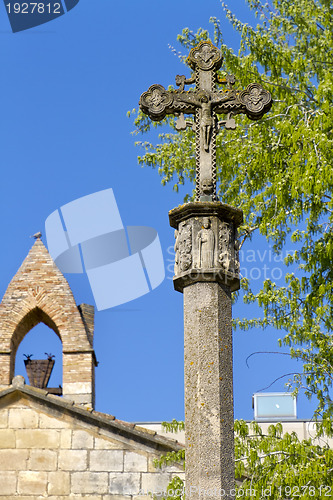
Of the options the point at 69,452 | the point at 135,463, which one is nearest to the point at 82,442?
the point at 69,452

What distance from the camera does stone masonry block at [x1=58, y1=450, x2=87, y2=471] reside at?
15.1 m

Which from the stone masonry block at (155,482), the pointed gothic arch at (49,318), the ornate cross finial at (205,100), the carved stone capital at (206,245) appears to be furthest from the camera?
the pointed gothic arch at (49,318)

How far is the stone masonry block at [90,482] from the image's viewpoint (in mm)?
14883

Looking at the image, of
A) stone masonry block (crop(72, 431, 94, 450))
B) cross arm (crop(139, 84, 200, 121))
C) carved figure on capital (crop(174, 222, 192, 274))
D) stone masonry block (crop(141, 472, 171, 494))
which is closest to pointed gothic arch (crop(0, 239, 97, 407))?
stone masonry block (crop(72, 431, 94, 450))

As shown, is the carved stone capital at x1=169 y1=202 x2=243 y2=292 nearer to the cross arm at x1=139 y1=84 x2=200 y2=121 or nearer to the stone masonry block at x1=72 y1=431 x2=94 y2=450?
the cross arm at x1=139 y1=84 x2=200 y2=121

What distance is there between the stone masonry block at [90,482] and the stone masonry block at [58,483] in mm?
86

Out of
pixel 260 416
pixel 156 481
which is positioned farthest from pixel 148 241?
pixel 260 416

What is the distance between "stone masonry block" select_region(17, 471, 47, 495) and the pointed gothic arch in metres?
2.63

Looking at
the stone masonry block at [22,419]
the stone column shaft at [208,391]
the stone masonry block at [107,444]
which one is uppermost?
the stone masonry block at [22,419]

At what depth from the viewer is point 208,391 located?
276 inches

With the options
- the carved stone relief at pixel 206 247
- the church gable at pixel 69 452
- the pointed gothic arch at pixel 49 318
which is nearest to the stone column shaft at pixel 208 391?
the carved stone relief at pixel 206 247

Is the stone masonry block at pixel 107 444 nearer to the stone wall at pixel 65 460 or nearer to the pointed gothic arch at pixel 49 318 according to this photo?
the stone wall at pixel 65 460

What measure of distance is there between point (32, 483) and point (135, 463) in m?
1.43

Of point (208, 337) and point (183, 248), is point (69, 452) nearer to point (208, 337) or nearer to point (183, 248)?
point (183, 248)
